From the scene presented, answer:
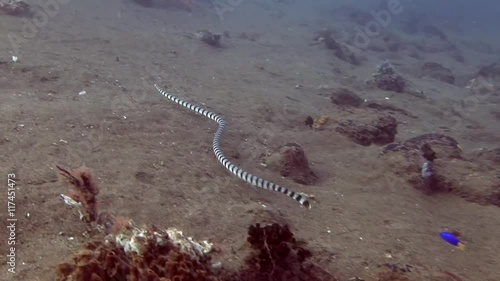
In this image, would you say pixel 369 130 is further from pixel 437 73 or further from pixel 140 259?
pixel 437 73

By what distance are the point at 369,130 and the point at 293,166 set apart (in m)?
2.62

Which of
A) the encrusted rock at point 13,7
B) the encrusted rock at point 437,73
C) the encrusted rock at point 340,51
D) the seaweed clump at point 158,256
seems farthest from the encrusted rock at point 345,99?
the encrusted rock at point 13,7

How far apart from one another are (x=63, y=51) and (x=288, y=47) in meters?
11.0

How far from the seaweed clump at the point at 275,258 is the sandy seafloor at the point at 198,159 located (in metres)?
0.20

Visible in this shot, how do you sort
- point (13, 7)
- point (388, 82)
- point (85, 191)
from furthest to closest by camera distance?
1. point (388, 82)
2. point (13, 7)
3. point (85, 191)

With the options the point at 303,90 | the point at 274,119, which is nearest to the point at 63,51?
the point at 274,119

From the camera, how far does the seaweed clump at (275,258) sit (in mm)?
3479

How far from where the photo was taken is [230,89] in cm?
1069

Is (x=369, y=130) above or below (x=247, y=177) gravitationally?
above

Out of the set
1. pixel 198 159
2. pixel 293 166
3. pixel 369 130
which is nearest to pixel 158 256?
pixel 198 159

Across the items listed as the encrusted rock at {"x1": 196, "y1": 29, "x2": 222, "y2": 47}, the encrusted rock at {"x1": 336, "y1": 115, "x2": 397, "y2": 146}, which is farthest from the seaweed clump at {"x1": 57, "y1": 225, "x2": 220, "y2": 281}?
the encrusted rock at {"x1": 196, "y1": 29, "x2": 222, "y2": 47}

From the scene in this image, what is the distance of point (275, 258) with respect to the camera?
351cm

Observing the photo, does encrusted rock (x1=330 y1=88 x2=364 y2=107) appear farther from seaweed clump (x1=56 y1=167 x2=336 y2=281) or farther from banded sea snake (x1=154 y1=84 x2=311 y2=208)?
seaweed clump (x1=56 y1=167 x2=336 y2=281)

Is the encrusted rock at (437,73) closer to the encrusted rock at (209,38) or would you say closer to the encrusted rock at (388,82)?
the encrusted rock at (388,82)
